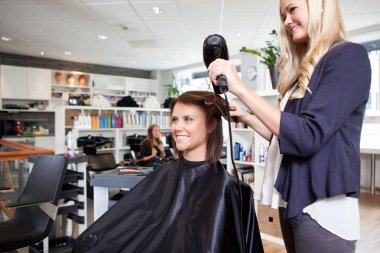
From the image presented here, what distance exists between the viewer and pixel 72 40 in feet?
19.5

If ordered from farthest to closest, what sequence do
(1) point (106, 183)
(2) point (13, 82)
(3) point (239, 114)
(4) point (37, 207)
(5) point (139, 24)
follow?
1. (2) point (13, 82)
2. (5) point (139, 24)
3. (4) point (37, 207)
4. (1) point (106, 183)
5. (3) point (239, 114)

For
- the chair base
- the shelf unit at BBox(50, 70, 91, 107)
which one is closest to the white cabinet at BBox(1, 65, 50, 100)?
the shelf unit at BBox(50, 70, 91, 107)

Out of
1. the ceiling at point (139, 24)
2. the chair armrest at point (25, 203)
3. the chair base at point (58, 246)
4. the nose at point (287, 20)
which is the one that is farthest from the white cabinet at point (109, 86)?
the nose at point (287, 20)

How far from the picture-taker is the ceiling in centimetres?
→ 405

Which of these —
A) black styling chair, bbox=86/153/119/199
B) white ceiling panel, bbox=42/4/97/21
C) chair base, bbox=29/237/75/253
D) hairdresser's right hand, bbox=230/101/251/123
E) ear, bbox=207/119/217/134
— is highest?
white ceiling panel, bbox=42/4/97/21

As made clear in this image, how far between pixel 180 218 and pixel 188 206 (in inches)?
2.3

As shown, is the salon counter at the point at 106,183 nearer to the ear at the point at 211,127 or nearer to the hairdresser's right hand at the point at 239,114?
the ear at the point at 211,127

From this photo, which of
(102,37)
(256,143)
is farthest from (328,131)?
(102,37)

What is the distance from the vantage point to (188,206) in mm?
1177

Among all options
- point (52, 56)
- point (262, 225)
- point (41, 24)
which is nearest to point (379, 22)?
point (262, 225)

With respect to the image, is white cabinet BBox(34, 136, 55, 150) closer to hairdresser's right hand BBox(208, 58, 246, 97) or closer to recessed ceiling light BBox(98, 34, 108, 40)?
recessed ceiling light BBox(98, 34, 108, 40)

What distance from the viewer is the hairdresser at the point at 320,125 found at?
67cm

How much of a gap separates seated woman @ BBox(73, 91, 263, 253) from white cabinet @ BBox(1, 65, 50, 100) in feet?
22.7

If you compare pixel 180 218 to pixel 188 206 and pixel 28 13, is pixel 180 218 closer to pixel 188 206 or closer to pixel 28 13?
pixel 188 206
